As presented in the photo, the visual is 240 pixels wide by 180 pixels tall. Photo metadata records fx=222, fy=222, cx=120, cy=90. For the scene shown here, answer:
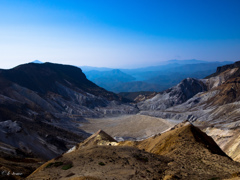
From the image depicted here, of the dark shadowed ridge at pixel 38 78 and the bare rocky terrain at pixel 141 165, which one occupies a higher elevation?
the dark shadowed ridge at pixel 38 78

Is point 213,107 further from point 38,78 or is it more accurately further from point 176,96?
point 38,78

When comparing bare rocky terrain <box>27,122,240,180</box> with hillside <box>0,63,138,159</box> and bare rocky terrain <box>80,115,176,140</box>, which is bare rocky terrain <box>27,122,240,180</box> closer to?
hillside <box>0,63,138,159</box>

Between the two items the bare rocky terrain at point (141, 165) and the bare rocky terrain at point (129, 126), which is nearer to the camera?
the bare rocky terrain at point (141, 165)

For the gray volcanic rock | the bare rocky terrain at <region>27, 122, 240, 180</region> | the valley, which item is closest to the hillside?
the valley

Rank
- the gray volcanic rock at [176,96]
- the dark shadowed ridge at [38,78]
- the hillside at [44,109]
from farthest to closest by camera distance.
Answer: the gray volcanic rock at [176,96] < the dark shadowed ridge at [38,78] < the hillside at [44,109]

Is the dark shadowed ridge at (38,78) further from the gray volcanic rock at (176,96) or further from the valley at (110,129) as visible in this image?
the gray volcanic rock at (176,96)

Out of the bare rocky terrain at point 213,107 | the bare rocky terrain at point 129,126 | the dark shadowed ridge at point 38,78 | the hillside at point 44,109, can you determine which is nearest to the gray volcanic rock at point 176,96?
the bare rocky terrain at point 213,107

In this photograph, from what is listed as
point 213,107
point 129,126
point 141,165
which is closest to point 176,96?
point 213,107

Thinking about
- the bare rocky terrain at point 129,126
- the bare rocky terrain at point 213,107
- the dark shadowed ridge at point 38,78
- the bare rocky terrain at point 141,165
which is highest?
the dark shadowed ridge at point 38,78

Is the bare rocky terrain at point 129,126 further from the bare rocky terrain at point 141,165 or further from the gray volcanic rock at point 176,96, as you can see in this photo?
the bare rocky terrain at point 141,165

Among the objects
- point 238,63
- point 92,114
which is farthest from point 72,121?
point 238,63

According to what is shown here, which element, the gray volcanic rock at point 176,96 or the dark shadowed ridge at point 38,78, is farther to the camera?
the gray volcanic rock at point 176,96

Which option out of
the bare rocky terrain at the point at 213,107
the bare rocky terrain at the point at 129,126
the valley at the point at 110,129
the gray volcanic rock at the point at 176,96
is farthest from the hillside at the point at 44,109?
the bare rocky terrain at the point at 213,107

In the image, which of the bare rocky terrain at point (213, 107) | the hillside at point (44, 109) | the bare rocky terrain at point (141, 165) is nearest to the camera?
the bare rocky terrain at point (141, 165)
